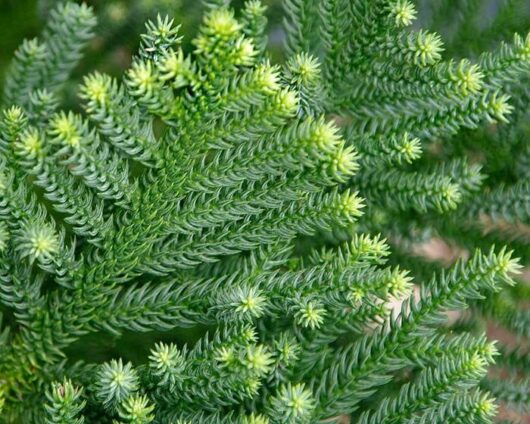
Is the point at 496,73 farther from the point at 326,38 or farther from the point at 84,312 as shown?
the point at 84,312

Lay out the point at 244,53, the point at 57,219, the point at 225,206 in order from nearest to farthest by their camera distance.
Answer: the point at 244,53
the point at 225,206
the point at 57,219

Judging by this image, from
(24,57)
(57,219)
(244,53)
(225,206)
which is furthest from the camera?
(57,219)

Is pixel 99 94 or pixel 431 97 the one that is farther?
pixel 431 97

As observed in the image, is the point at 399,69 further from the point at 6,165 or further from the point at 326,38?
the point at 6,165

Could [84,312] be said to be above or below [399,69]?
below

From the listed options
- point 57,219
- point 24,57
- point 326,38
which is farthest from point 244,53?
point 57,219

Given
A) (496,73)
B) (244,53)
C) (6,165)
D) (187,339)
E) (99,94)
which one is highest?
(496,73)
